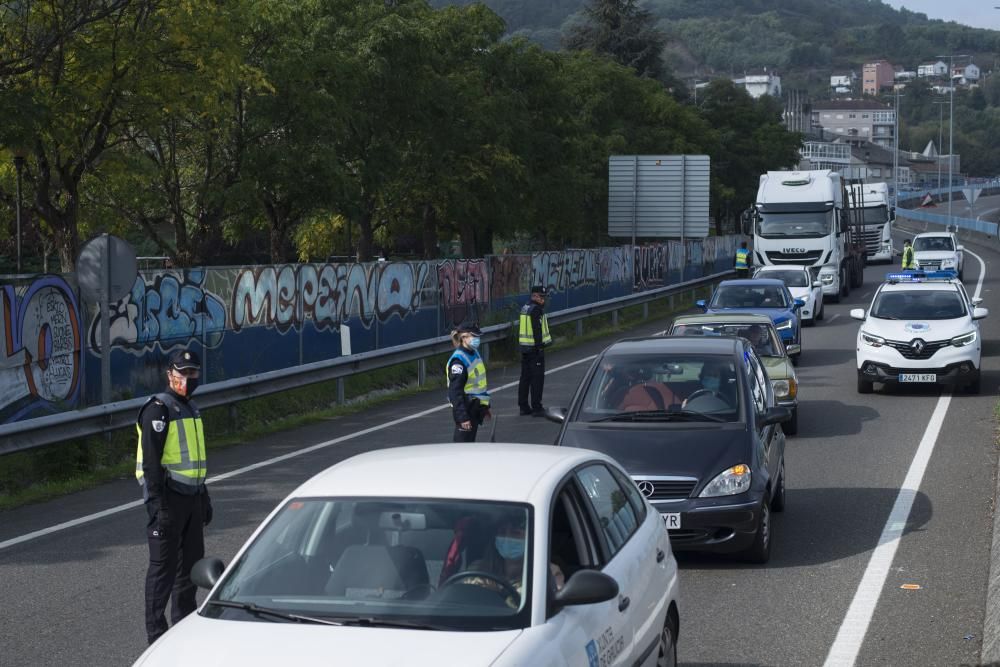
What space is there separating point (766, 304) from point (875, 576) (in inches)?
609

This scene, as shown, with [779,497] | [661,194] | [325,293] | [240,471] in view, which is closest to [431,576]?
[779,497]

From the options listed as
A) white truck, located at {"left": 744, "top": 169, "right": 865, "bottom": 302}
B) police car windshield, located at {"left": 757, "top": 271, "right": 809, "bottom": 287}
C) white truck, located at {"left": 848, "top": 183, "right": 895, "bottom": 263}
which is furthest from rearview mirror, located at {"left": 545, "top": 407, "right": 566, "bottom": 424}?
white truck, located at {"left": 848, "top": 183, "right": 895, "bottom": 263}

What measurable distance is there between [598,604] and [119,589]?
4913 millimetres

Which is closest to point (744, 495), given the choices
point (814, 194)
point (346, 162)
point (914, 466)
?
point (914, 466)

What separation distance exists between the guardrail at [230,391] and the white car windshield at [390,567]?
8512mm

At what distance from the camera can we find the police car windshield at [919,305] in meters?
20.9

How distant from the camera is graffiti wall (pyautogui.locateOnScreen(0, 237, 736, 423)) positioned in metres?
15.3

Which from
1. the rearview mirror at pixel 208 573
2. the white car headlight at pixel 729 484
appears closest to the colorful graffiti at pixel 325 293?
the white car headlight at pixel 729 484

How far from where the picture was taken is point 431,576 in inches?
198

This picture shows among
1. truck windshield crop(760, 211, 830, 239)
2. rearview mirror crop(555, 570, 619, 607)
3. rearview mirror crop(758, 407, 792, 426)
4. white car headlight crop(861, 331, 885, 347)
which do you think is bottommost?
white car headlight crop(861, 331, 885, 347)

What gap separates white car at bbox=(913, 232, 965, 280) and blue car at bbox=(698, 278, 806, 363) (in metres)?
17.6

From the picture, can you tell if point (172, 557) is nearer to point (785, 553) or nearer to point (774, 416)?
point (785, 553)

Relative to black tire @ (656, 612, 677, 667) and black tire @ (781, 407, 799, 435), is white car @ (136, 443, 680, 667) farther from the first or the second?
black tire @ (781, 407, 799, 435)

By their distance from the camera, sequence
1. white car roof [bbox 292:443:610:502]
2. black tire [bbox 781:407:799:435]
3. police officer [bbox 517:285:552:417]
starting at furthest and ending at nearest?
1. police officer [bbox 517:285:552:417]
2. black tire [bbox 781:407:799:435]
3. white car roof [bbox 292:443:610:502]
